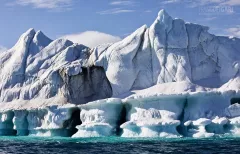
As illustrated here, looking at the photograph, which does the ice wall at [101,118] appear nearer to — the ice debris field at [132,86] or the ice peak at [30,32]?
the ice debris field at [132,86]

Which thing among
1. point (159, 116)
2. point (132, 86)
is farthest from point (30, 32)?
point (159, 116)

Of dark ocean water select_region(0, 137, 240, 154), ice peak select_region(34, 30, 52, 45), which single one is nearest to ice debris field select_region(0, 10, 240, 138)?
ice peak select_region(34, 30, 52, 45)

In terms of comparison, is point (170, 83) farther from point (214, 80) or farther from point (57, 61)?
point (57, 61)

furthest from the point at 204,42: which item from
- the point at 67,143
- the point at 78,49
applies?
the point at 67,143

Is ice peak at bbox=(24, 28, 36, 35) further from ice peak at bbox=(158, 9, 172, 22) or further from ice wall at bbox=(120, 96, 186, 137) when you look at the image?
ice wall at bbox=(120, 96, 186, 137)

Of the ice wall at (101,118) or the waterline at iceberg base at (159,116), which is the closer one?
the waterline at iceberg base at (159,116)

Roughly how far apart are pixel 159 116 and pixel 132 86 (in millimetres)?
7442

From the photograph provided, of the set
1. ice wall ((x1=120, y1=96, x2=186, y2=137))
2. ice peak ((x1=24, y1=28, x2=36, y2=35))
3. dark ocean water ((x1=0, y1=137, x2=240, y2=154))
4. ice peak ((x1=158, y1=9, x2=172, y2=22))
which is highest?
ice peak ((x1=24, y1=28, x2=36, y2=35))

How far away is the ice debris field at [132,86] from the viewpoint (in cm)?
3300

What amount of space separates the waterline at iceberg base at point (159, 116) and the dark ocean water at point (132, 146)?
5.63ft

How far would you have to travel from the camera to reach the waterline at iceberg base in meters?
31.7

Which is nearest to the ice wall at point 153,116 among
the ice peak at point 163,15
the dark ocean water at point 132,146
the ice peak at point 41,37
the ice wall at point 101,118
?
the ice wall at point 101,118

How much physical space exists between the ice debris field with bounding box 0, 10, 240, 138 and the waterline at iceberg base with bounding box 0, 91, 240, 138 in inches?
2.8

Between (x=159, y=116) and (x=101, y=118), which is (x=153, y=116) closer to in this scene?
(x=159, y=116)
